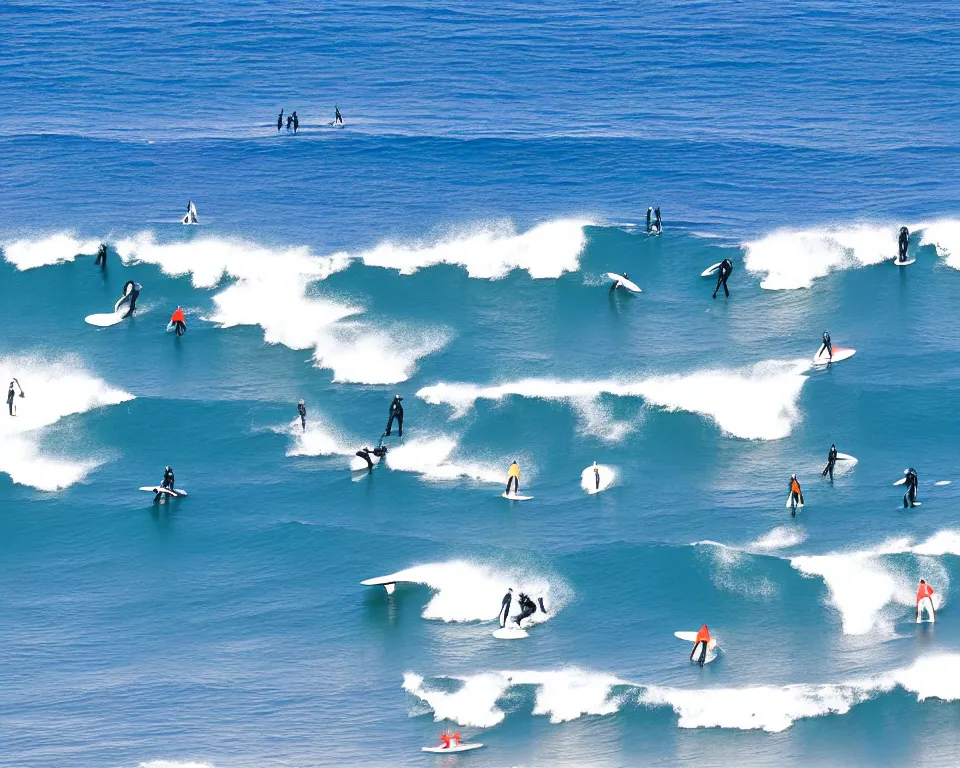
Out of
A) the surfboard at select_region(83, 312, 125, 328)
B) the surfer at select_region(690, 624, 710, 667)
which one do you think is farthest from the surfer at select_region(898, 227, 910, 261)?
the surfboard at select_region(83, 312, 125, 328)

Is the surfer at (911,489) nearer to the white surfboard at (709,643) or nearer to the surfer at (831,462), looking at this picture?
the surfer at (831,462)

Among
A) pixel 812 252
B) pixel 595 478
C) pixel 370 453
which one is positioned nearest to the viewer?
pixel 595 478

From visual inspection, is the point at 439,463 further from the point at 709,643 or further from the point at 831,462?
the point at 709,643

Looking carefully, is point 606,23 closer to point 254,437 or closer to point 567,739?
point 254,437

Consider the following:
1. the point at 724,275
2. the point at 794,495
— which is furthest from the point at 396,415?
the point at 724,275

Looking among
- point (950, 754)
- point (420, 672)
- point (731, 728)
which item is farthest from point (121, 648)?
point (950, 754)

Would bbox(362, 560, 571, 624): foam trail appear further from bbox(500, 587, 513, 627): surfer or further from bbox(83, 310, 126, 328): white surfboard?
bbox(83, 310, 126, 328): white surfboard

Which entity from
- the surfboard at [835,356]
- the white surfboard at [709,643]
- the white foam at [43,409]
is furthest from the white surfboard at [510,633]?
the surfboard at [835,356]
